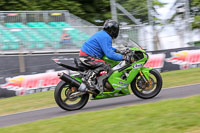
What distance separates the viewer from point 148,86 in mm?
8086

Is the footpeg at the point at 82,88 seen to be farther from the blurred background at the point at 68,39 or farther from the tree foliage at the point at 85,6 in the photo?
the tree foliage at the point at 85,6

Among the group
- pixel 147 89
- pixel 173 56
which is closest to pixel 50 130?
pixel 147 89

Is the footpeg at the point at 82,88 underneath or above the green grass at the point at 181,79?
above

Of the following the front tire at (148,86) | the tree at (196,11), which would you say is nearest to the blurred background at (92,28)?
the tree at (196,11)

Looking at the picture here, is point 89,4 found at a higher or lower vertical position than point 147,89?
higher

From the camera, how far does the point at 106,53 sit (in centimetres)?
787

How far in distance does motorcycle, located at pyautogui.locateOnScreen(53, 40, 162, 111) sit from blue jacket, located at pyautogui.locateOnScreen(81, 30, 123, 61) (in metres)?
0.25

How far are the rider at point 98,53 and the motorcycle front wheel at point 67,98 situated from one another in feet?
1.20

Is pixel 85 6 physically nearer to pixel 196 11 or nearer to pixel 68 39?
pixel 196 11

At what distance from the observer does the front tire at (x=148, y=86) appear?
8.09 metres

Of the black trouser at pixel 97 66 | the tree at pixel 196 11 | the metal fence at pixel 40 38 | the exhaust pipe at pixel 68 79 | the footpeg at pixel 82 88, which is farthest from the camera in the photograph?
the tree at pixel 196 11

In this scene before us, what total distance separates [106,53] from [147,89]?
4.25 ft

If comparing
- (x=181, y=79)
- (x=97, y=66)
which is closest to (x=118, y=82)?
(x=97, y=66)

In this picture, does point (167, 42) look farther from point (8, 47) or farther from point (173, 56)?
point (8, 47)
